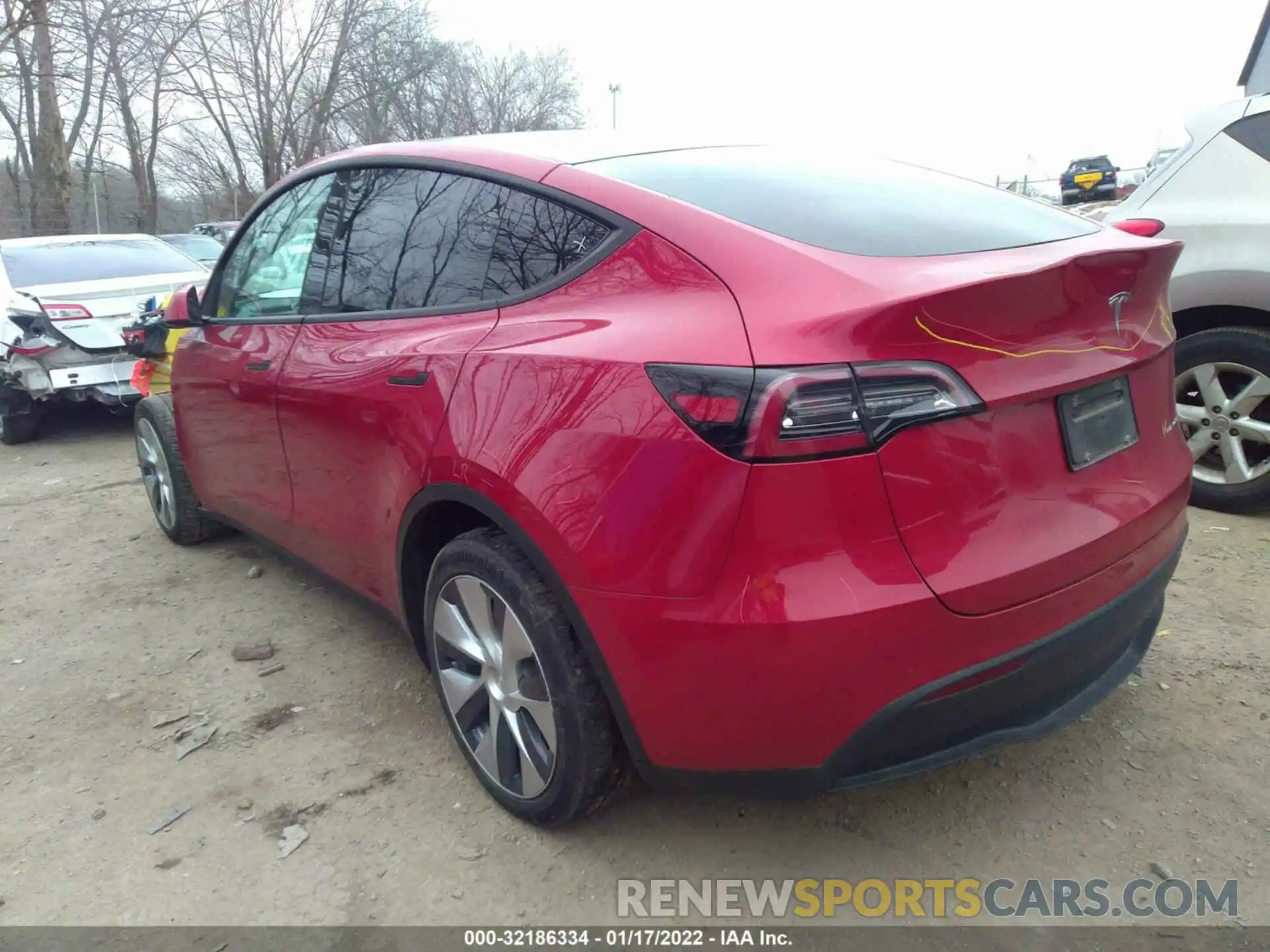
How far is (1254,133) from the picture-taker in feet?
12.7

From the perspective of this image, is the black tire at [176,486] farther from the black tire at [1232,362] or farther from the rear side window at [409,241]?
the black tire at [1232,362]

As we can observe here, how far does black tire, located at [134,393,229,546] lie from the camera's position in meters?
4.06

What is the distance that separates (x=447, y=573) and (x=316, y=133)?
32.5m

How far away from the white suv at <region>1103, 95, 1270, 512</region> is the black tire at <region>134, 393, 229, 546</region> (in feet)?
13.3

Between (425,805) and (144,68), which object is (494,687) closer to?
(425,805)

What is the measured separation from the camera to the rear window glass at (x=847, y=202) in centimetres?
192

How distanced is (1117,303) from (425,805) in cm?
203

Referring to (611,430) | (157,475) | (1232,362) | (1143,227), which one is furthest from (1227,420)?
(157,475)

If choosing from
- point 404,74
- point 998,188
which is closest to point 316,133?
point 404,74

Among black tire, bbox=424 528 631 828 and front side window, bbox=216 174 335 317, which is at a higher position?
front side window, bbox=216 174 335 317

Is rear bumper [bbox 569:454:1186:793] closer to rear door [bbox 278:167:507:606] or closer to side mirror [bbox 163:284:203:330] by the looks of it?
rear door [bbox 278:167:507:606]

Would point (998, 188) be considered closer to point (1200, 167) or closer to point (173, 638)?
point (1200, 167)

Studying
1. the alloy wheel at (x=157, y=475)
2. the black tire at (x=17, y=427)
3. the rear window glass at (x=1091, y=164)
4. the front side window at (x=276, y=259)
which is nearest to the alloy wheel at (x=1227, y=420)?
the front side window at (x=276, y=259)

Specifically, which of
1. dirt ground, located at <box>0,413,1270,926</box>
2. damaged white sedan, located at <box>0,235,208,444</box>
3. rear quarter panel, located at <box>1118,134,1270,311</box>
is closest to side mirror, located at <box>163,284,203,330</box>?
dirt ground, located at <box>0,413,1270,926</box>
